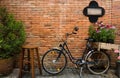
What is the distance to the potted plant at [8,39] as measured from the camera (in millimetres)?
7715

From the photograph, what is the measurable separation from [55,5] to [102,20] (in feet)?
5.12

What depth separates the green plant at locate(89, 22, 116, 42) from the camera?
7.99 metres

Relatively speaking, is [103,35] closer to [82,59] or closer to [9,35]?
[82,59]

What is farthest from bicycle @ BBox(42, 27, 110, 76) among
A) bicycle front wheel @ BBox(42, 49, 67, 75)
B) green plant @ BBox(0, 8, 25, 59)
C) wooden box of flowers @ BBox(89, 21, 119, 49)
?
green plant @ BBox(0, 8, 25, 59)

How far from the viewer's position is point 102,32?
799 centimetres

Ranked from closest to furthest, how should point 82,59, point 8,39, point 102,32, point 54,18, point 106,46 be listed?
point 8,39, point 106,46, point 102,32, point 82,59, point 54,18

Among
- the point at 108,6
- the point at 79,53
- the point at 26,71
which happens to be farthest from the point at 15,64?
the point at 108,6

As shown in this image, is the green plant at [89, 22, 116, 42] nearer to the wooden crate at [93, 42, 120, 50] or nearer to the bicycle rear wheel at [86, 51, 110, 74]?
the wooden crate at [93, 42, 120, 50]

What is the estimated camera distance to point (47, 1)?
8344mm

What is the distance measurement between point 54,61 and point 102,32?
1695mm

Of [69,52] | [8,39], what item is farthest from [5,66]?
[69,52]

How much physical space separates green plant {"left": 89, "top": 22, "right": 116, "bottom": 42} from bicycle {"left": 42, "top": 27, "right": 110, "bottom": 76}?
239 mm

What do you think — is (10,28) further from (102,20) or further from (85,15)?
(102,20)

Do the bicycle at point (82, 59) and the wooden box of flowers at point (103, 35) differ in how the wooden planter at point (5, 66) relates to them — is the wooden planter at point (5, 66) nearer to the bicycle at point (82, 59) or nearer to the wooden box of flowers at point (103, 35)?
the bicycle at point (82, 59)
